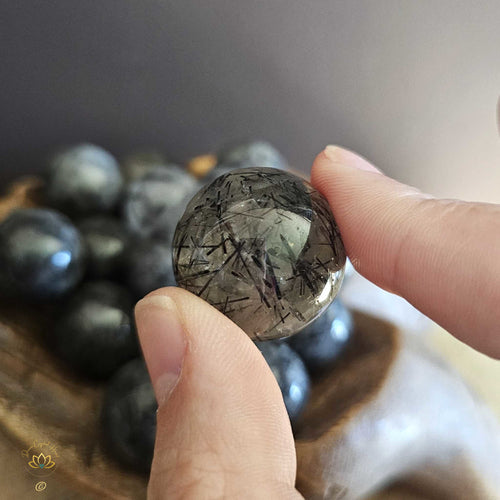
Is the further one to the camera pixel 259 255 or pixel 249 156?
pixel 249 156

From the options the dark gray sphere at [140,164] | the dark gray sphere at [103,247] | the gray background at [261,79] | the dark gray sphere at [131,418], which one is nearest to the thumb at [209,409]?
the dark gray sphere at [131,418]

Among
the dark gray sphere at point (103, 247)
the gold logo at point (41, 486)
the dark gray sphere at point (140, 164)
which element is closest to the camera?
the gold logo at point (41, 486)

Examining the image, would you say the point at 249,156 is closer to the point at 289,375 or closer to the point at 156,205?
the point at 156,205

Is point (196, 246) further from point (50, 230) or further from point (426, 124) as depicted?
point (426, 124)

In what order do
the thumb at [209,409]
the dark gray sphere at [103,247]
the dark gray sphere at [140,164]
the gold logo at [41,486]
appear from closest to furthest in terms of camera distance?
the thumb at [209,409] → the gold logo at [41,486] → the dark gray sphere at [103,247] → the dark gray sphere at [140,164]

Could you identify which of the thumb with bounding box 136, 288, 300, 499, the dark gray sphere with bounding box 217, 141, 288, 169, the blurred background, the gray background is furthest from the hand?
the gray background

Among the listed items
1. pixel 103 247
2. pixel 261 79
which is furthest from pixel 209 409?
pixel 261 79

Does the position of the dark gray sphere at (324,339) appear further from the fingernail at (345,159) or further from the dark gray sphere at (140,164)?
the dark gray sphere at (140,164)
